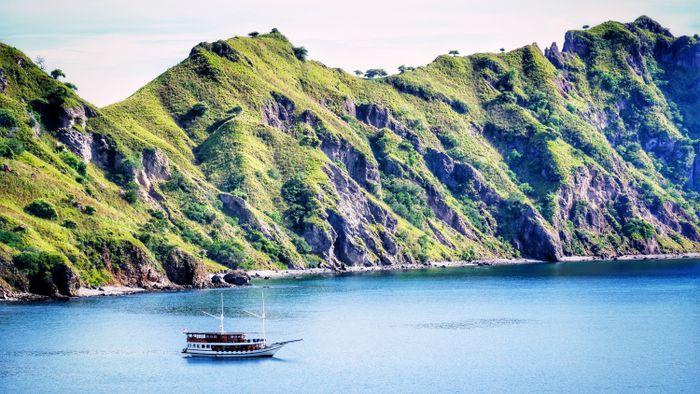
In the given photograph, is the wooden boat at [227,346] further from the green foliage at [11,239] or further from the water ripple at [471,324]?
the green foliage at [11,239]

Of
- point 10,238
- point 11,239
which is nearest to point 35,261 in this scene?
point 11,239

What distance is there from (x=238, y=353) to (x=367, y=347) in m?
18.7

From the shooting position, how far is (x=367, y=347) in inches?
5709

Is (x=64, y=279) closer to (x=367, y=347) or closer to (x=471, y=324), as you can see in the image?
(x=367, y=347)

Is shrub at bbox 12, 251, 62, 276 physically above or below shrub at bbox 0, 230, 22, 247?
below

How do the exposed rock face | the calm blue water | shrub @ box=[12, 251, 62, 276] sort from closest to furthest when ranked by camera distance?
the calm blue water → shrub @ box=[12, 251, 62, 276] → the exposed rock face

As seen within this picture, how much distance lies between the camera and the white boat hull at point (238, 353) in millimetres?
136625

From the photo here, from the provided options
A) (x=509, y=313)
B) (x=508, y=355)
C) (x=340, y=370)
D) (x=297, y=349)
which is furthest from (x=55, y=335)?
(x=509, y=313)

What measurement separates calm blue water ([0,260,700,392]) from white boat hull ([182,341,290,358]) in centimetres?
144

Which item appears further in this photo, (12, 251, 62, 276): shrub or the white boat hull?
(12, 251, 62, 276): shrub

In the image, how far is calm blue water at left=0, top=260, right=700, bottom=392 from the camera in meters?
120

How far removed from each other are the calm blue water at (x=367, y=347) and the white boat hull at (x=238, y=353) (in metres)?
1.44

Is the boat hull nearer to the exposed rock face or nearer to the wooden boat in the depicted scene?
the wooden boat

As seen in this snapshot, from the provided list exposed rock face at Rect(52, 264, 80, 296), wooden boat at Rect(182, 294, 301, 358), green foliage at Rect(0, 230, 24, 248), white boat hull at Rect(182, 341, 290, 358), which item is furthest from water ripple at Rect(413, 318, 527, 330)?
green foliage at Rect(0, 230, 24, 248)
